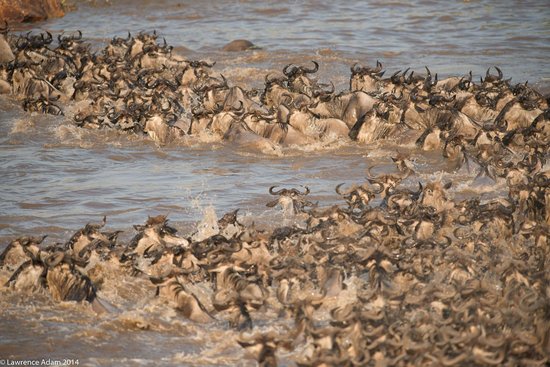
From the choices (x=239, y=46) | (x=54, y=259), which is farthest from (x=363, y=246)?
(x=239, y=46)

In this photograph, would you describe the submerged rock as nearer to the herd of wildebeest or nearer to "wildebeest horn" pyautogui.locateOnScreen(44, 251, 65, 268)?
the herd of wildebeest

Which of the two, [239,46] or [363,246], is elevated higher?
[363,246]

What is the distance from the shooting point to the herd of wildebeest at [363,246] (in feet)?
18.6

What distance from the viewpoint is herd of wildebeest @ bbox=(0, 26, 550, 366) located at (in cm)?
568

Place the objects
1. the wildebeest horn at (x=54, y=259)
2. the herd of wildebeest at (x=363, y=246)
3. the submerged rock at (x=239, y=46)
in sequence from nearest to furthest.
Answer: the herd of wildebeest at (x=363, y=246) < the wildebeest horn at (x=54, y=259) < the submerged rock at (x=239, y=46)

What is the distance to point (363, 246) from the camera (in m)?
7.34

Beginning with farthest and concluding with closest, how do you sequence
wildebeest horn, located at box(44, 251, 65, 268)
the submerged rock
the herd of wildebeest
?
the submerged rock → wildebeest horn, located at box(44, 251, 65, 268) → the herd of wildebeest

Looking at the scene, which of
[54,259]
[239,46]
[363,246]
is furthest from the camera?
[239,46]

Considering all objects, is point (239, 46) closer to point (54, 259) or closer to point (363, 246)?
point (363, 246)

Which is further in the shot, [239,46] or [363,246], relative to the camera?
[239,46]

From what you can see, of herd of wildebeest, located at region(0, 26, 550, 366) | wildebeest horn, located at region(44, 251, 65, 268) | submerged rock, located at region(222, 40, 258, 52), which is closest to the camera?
herd of wildebeest, located at region(0, 26, 550, 366)

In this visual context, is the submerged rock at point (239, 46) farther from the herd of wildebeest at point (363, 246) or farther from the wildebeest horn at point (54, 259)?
the wildebeest horn at point (54, 259)

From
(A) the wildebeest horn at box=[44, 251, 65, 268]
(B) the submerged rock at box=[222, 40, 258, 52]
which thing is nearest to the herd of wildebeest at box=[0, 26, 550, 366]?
(A) the wildebeest horn at box=[44, 251, 65, 268]

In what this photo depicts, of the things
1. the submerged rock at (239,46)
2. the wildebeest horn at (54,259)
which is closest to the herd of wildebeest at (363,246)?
the wildebeest horn at (54,259)
